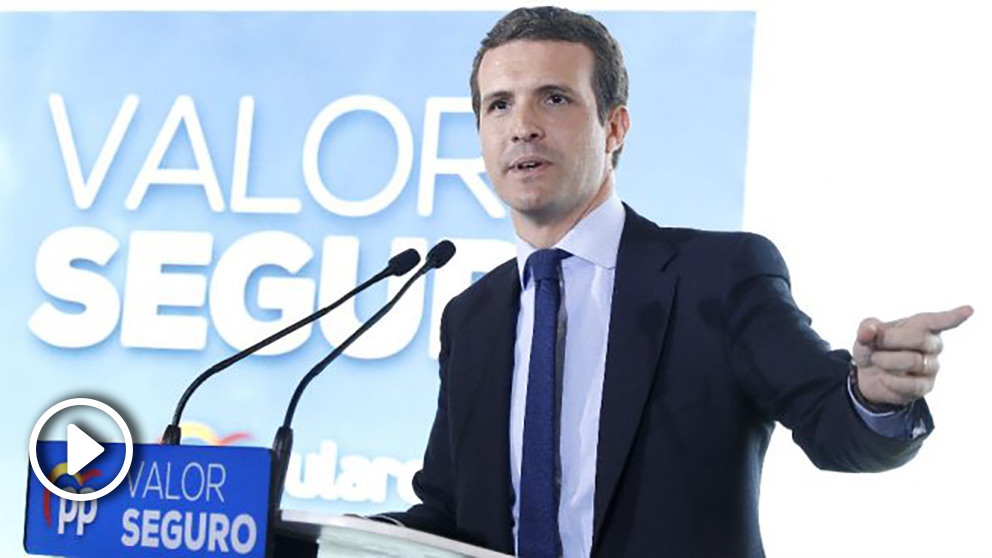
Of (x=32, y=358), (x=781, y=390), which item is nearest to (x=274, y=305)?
(x=32, y=358)

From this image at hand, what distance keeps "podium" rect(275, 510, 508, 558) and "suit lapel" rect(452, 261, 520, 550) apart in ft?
1.55

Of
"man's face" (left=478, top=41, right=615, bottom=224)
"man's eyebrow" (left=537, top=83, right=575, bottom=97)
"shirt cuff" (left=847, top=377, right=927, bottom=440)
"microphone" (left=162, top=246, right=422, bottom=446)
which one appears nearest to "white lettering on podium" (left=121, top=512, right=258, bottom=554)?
"microphone" (left=162, top=246, right=422, bottom=446)

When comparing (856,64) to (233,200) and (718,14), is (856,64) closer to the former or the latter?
(718,14)

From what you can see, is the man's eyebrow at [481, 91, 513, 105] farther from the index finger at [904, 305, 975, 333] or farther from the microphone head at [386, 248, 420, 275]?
the index finger at [904, 305, 975, 333]

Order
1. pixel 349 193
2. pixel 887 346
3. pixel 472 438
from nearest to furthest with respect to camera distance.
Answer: pixel 887 346 < pixel 472 438 < pixel 349 193

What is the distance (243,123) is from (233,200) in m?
0.23

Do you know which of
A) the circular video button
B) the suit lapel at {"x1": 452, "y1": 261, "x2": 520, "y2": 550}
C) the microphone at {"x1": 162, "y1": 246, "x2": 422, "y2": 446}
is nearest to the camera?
the circular video button

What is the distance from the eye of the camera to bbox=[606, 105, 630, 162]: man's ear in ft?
8.14

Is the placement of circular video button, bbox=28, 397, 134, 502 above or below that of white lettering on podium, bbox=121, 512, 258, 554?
above

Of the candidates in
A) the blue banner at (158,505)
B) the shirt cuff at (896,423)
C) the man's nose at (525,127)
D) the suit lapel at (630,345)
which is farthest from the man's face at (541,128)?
the blue banner at (158,505)

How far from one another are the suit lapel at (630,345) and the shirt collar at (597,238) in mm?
28

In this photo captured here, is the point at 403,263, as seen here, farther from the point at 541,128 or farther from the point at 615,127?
the point at 615,127

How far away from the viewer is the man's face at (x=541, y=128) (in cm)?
232

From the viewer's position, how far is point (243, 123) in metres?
→ 4.37
